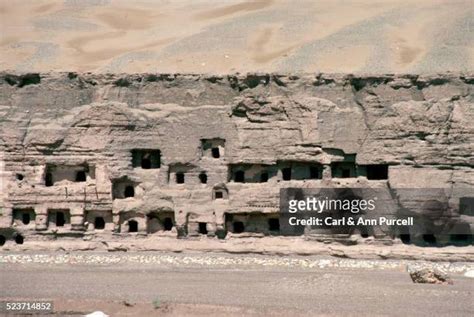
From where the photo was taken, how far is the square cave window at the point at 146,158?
25.6 metres

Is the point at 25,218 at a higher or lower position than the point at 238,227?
higher

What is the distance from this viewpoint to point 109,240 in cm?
2530

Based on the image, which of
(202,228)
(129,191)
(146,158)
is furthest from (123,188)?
(202,228)

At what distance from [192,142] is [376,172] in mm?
7989

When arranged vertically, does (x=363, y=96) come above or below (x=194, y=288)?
above

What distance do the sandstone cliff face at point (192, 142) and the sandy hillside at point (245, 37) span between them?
220 centimetres

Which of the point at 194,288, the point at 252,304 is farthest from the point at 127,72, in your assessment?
the point at 252,304

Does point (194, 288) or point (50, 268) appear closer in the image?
point (194, 288)

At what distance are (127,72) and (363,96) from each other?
1068cm

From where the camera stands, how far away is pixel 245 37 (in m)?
32.7

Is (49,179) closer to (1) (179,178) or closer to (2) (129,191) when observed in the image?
(2) (129,191)

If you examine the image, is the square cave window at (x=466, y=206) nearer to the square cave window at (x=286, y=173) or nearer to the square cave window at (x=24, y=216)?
the square cave window at (x=286, y=173)

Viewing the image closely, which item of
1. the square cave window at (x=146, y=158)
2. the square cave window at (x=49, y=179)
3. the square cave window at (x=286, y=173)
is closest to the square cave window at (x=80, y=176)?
the square cave window at (x=49, y=179)

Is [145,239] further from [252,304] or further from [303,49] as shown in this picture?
[303,49]
